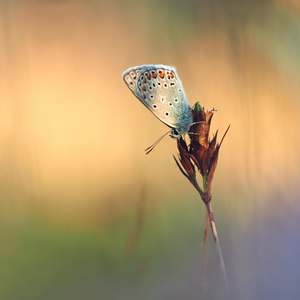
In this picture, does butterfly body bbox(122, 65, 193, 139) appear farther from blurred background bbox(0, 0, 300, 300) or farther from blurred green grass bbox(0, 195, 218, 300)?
blurred green grass bbox(0, 195, 218, 300)

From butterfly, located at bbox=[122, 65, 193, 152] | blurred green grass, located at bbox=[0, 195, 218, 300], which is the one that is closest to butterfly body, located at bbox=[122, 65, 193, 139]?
butterfly, located at bbox=[122, 65, 193, 152]

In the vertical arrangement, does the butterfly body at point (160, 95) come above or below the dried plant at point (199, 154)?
above

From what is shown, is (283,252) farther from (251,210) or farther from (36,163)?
(36,163)

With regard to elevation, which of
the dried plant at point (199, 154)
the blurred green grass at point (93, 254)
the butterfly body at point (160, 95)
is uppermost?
the butterfly body at point (160, 95)

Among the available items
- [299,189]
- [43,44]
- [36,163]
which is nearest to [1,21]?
[43,44]

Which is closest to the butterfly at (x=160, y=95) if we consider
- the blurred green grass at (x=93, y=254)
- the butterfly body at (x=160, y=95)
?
the butterfly body at (x=160, y=95)

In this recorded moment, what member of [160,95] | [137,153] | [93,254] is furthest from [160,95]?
[93,254]

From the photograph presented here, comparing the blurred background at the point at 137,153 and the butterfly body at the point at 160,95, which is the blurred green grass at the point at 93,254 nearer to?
the blurred background at the point at 137,153
